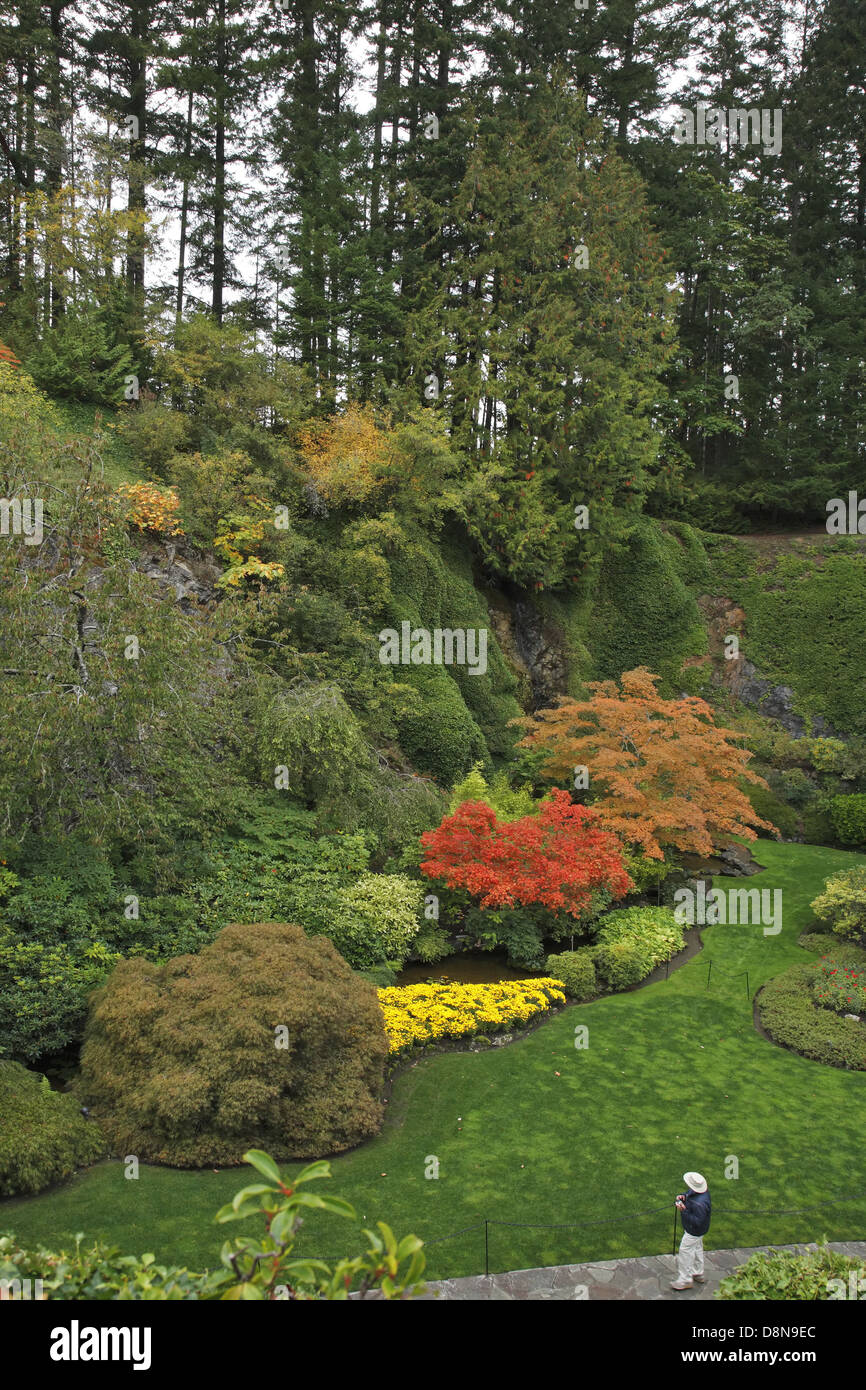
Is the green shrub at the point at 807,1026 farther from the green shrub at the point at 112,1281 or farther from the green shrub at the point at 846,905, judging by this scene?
the green shrub at the point at 112,1281

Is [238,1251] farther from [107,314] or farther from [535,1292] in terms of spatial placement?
[107,314]

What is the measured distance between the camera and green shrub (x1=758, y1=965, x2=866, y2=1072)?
439 inches

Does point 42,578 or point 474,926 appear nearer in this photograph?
point 42,578

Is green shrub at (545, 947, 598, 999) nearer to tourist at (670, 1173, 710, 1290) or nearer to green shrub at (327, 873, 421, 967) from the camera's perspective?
green shrub at (327, 873, 421, 967)

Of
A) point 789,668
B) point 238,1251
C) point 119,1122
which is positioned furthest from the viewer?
point 789,668

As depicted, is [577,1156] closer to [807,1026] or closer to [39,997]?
[807,1026]

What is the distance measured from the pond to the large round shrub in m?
3.55

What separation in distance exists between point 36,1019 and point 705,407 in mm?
28185

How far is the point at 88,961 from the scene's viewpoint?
31.9ft

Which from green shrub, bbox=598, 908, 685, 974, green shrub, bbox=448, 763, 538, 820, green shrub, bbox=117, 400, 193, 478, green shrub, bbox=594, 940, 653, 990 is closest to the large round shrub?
green shrub, bbox=594, 940, 653, 990

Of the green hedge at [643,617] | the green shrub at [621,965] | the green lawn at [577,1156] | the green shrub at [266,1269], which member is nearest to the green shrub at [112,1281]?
the green shrub at [266,1269]

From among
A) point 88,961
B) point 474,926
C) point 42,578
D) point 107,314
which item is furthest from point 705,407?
point 88,961

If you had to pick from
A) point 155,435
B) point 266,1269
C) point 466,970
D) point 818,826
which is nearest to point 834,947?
point 466,970
